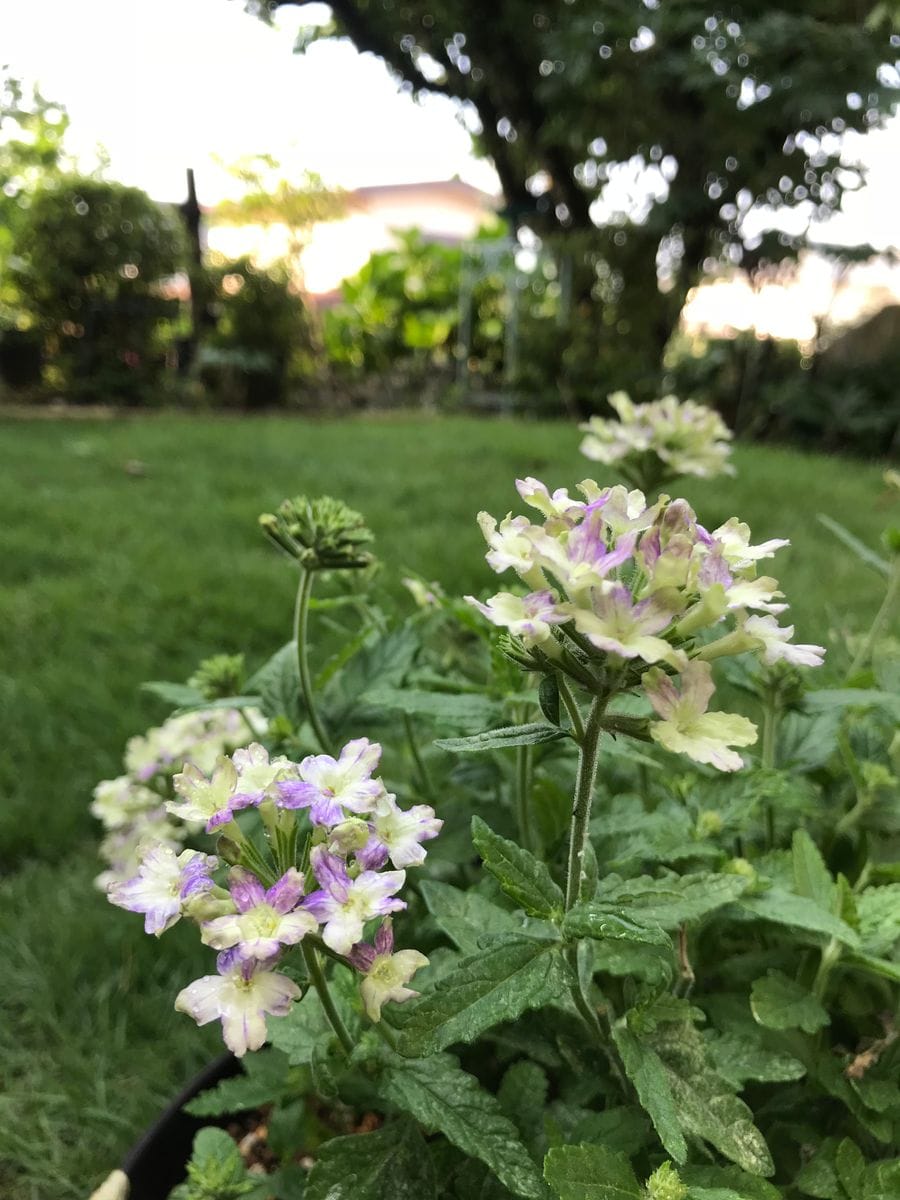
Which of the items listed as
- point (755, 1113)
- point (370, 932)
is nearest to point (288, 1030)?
point (370, 932)

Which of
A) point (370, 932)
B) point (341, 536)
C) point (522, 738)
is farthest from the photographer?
point (341, 536)

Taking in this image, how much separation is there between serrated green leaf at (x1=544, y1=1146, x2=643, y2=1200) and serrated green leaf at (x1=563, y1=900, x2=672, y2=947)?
0.16 m

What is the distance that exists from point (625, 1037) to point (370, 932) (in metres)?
0.22

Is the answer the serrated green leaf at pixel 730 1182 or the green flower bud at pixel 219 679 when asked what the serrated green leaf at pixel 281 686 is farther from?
the serrated green leaf at pixel 730 1182

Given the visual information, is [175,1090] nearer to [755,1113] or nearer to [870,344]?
[755,1113]

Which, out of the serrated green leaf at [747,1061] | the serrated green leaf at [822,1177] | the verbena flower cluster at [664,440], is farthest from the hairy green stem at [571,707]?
the verbena flower cluster at [664,440]

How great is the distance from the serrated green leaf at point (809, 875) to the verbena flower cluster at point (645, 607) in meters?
0.32

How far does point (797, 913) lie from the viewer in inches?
30.0

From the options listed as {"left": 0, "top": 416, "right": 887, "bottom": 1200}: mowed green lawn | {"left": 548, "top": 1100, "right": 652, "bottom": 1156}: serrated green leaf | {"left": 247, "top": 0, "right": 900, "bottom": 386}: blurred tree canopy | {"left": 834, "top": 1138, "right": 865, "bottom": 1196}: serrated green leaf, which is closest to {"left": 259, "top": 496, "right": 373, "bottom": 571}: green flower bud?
{"left": 548, "top": 1100, "right": 652, "bottom": 1156}: serrated green leaf

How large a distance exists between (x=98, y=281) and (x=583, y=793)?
706 centimetres

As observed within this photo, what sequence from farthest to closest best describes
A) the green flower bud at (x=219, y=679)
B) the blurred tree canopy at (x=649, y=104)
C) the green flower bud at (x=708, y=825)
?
the blurred tree canopy at (x=649, y=104) → the green flower bud at (x=219, y=679) → the green flower bud at (x=708, y=825)

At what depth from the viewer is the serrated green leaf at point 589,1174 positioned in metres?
0.61

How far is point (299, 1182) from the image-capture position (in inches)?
33.8

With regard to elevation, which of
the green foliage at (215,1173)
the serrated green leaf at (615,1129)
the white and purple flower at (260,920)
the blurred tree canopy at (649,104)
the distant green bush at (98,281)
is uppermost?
the blurred tree canopy at (649,104)
